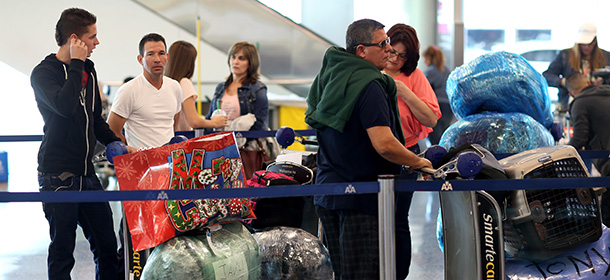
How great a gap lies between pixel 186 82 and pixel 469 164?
2602 mm

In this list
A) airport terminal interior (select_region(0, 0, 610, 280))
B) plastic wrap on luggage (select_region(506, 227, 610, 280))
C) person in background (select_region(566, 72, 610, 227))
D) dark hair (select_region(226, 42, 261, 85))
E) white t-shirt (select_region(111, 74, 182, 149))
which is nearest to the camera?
plastic wrap on luggage (select_region(506, 227, 610, 280))

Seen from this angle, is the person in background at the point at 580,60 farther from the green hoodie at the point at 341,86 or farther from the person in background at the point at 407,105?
the green hoodie at the point at 341,86

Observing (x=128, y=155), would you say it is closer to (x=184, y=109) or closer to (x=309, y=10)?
(x=184, y=109)

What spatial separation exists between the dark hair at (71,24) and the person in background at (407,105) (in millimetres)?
1527

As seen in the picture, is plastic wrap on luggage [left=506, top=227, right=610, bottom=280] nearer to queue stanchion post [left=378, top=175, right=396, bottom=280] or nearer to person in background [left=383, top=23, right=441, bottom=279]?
person in background [left=383, top=23, right=441, bottom=279]

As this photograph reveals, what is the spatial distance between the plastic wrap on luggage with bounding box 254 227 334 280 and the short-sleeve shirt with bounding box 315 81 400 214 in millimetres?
511

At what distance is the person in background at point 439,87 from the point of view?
8664mm

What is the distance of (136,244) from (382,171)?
1.10 m

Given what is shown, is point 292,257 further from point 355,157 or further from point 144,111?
point 144,111

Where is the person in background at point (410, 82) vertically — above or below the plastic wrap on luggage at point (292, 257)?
above

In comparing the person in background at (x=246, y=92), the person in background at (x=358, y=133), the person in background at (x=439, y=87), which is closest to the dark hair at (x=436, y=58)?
the person in background at (x=439, y=87)

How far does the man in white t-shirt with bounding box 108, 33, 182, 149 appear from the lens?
395 centimetres

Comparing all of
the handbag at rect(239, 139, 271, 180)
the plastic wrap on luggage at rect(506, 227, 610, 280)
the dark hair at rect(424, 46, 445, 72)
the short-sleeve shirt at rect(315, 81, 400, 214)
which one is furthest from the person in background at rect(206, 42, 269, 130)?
the dark hair at rect(424, 46, 445, 72)

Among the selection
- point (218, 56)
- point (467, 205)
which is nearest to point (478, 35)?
point (218, 56)
